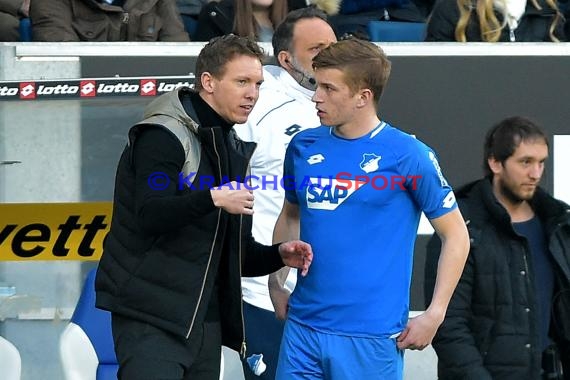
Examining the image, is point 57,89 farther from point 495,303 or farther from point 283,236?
point 495,303

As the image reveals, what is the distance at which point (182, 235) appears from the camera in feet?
13.5

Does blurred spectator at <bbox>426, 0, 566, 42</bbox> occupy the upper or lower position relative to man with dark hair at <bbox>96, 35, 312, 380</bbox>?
upper

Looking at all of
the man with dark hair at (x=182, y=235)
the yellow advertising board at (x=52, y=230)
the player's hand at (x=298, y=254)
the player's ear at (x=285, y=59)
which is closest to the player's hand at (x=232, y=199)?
the man with dark hair at (x=182, y=235)

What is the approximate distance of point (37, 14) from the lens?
6.50 m

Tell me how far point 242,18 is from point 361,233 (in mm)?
2685

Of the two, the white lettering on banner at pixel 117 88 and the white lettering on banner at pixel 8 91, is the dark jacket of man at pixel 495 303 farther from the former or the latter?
the white lettering on banner at pixel 8 91

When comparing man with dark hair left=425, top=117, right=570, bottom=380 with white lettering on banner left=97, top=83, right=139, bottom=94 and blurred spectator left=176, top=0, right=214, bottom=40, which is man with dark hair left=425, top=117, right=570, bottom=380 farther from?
blurred spectator left=176, top=0, right=214, bottom=40

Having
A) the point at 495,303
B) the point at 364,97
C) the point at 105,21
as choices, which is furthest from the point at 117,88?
the point at 495,303

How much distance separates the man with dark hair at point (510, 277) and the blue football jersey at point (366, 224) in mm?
604

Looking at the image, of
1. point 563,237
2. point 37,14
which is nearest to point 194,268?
point 563,237

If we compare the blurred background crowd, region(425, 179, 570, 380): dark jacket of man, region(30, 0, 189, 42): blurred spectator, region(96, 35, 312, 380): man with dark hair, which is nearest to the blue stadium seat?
the blurred background crowd

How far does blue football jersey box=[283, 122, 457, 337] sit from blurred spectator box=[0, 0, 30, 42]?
118 inches

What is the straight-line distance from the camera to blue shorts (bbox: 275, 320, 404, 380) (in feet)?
13.5

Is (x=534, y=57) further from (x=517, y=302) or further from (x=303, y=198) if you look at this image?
(x=303, y=198)
